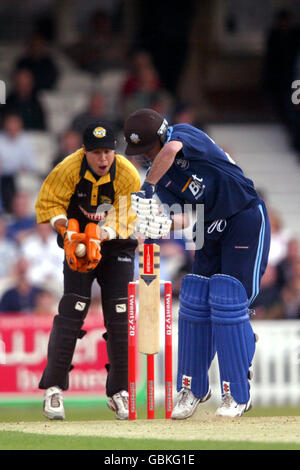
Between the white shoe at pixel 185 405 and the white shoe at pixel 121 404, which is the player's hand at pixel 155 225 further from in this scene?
the white shoe at pixel 121 404

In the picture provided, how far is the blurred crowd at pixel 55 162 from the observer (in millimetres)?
11289

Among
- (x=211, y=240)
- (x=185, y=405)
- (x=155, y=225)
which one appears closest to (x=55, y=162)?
(x=211, y=240)

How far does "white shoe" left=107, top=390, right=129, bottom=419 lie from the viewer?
7391 mm

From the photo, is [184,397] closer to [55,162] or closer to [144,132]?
[144,132]

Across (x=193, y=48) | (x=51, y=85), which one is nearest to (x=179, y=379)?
(x=51, y=85)

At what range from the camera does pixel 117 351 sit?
295 inches

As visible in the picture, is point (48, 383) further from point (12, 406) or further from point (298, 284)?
point (298, 284)

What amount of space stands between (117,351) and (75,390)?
8.51ft

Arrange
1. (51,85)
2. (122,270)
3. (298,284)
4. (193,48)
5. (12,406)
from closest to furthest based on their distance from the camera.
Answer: (122,270), (12,406), (298,284), (51,85), (193,48)

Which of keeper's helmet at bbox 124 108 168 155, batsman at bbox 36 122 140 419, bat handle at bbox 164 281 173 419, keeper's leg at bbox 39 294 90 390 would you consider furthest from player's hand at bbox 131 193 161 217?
keeper's leg at bbox 39 294 90 390

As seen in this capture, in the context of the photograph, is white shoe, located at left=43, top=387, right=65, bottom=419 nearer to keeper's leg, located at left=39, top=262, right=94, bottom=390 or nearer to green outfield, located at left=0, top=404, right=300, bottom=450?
keeper's leg, located at left=39, top=262, right=94, bottom=390

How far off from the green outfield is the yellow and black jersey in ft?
4.22

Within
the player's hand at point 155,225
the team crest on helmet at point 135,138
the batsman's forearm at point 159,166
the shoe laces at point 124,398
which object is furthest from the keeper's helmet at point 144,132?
the shoe laces at point 124,398

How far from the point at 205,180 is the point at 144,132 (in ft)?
1.50
